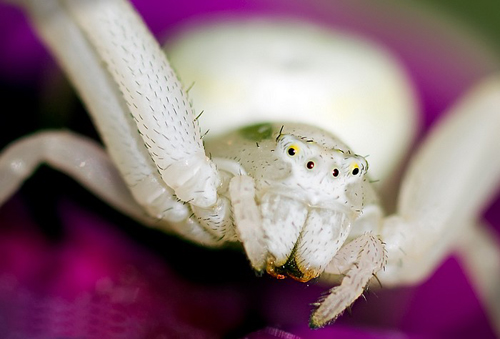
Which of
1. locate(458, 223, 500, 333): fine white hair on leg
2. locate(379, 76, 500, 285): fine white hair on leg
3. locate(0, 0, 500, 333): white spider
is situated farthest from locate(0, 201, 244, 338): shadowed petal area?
locate(458, 223, 500, 333): fine white hair on leg

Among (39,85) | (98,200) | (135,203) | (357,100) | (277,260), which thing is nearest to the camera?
(277,260)

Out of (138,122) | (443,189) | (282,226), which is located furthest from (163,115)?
(443,189)

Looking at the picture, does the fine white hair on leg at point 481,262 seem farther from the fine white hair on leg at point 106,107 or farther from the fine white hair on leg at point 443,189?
the fine white hair on leg at point 106,107

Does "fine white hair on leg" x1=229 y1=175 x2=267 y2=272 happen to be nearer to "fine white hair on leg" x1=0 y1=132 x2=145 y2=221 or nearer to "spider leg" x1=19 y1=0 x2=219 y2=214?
"spider leg" x1=19 y1=0 x2=219 y2=214

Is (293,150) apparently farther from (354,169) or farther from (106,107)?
(106,107)

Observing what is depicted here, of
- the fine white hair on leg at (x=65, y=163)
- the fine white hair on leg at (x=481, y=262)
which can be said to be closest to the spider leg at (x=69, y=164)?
the fine white hair on leg at (x=65, y=163)

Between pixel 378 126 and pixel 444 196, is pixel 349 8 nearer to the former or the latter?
pixel 378 126

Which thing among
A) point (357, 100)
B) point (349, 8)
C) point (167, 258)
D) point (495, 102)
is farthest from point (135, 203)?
point (349, 8)
